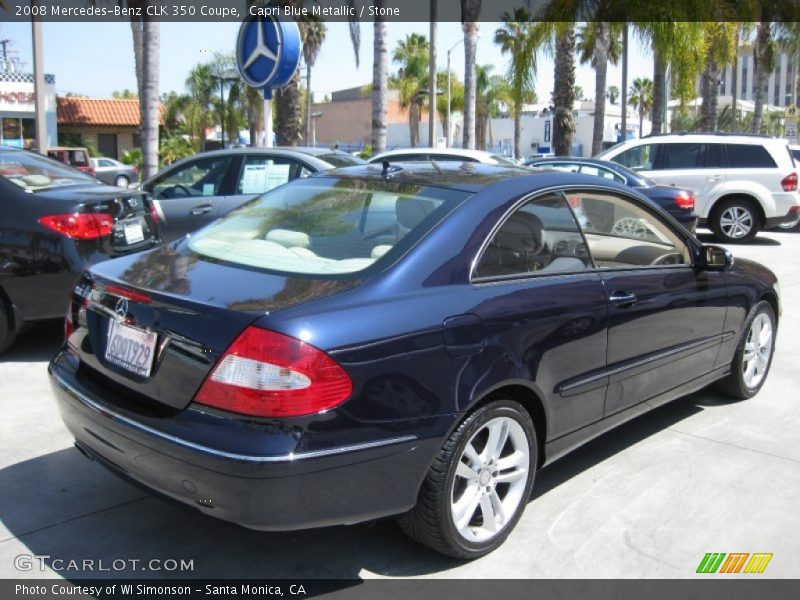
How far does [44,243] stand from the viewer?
5.81m

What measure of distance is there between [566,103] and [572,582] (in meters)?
18.6

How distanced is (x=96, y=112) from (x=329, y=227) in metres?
42.6

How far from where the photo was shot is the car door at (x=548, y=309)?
3299 millimetres

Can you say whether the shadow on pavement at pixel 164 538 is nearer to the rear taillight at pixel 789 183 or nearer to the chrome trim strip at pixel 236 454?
the chrome trim strip at pixel 236 454

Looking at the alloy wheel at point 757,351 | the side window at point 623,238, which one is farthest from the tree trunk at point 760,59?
the side window at point 623,238

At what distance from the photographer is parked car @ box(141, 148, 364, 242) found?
330 inches

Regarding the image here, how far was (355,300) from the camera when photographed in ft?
9.62

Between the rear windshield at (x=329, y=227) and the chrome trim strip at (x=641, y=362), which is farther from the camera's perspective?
the chrome trim strip at (x=641, y=362)

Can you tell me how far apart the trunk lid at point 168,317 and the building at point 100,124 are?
4107 cm

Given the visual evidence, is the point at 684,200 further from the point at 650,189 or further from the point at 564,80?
the point at 564,80

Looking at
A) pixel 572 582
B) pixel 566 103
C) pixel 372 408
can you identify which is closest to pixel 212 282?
pixel 372 408

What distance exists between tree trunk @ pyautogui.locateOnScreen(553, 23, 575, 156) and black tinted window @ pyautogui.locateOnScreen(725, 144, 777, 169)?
6676 millimetres

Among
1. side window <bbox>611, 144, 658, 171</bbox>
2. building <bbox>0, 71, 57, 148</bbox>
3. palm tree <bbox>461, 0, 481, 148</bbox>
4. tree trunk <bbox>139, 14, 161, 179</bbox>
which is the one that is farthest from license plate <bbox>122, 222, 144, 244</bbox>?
building <bbox>0, 71, 57, 148</bbox>

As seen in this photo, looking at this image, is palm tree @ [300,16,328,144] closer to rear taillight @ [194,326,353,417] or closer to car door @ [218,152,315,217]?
car door @ [218,152,315,217]
